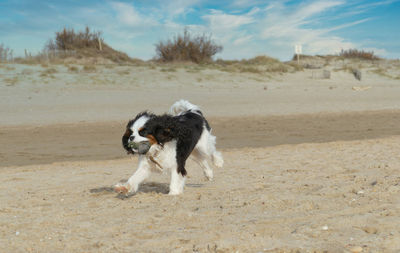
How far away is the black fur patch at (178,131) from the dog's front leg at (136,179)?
1.18ft

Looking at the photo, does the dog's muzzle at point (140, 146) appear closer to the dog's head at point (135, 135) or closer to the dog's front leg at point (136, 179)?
the dog's head at point (135, 135)

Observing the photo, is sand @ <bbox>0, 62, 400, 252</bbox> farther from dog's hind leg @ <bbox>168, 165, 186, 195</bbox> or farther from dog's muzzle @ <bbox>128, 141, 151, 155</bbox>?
dog's muzzle @ <bbox>128, 141, 151, 155</bbox>

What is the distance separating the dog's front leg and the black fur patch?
14.2 inches

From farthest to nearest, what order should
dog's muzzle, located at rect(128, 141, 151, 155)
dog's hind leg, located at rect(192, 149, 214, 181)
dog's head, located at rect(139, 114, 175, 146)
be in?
1. dog's hind leg, located at rect(192, 149, 214, 181)
2. dog's head, located at rect(139, 114, 175, 146)
3. dog's muzzle, located at rect(128, 141, 151, 155)

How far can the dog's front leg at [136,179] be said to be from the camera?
5.49 meters

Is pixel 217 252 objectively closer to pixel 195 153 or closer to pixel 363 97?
pixel 195 153

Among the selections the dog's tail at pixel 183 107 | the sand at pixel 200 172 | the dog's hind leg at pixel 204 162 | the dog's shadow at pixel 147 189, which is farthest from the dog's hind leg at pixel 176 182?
the dog's tail at pixel 183 107

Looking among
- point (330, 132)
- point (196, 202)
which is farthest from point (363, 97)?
point (196, 202)

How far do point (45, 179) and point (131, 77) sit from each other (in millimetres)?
12138

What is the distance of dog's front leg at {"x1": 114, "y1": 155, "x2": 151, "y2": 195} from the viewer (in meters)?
5.49

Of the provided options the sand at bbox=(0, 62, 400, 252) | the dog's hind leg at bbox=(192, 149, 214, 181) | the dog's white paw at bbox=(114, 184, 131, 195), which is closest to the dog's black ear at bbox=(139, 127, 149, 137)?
the dog's white paw at bbox=(114, 184, 131, 195)

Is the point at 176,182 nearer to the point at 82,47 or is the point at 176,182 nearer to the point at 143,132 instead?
the point at 143,132

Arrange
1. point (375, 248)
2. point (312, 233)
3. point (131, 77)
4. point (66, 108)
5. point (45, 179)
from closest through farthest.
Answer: point (375, 248), point (312, 233), point (45, 179), point (66, 108), point (131, 77)

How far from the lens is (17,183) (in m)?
Result: 7.29
